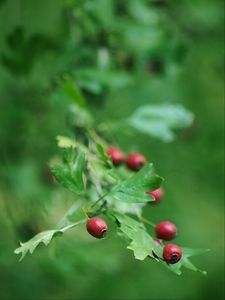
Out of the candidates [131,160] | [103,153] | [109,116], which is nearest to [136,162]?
[131,160]

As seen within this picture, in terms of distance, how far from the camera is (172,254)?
3.61 feet

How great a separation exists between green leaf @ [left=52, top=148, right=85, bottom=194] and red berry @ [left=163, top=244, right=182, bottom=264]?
0.22 meters

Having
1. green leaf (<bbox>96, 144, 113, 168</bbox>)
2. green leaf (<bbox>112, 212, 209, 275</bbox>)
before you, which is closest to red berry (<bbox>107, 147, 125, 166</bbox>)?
green leaf (<bbox>96, 144, 113, 168</bbox>)

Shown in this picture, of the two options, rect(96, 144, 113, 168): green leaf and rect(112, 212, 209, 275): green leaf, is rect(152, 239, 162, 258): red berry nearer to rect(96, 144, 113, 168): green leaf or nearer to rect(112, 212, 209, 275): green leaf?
rect(112, 212, 209, 275): green leaf

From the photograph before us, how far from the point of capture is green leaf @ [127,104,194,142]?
1.75 meters

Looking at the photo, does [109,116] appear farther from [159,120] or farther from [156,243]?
[156,243]

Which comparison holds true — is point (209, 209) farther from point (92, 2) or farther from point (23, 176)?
point (92, 2)

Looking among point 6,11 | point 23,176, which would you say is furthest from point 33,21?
point 23,176

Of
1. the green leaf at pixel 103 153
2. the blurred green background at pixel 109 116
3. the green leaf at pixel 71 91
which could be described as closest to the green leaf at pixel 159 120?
the blurred green background at pixel 109 116

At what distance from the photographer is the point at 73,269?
6.51ft

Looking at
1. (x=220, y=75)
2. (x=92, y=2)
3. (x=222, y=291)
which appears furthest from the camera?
(x=222, y=291)

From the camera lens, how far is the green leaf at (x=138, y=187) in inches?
45.7

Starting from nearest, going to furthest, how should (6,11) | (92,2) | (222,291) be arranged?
(92,2) → (6,11) → (222,291)

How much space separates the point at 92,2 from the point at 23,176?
0.72 m
